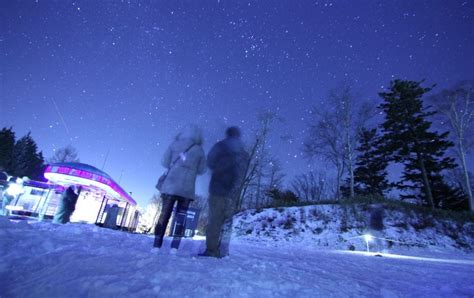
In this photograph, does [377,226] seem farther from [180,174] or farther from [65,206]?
[65,206]

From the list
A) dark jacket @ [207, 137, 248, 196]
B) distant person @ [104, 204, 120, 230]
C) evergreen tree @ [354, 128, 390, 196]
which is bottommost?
distant person @ [104, 204, 120, 230]

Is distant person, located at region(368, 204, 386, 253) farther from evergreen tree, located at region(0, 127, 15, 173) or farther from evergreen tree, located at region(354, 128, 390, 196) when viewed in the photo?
evergreen tree, located at region(0, 127, 15, 173)

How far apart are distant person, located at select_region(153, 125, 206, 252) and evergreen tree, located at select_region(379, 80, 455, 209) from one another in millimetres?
20962

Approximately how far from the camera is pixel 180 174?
358 centimetres

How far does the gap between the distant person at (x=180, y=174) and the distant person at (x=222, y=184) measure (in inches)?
9.9

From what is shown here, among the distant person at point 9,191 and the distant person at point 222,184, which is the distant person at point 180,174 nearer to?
the distant person at point 222,184

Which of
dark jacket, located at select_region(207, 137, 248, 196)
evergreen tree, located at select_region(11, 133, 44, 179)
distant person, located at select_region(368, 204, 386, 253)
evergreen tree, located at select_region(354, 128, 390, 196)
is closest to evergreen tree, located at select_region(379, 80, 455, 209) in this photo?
evergreen tree, located at select_region(354, 128, 390, 196)

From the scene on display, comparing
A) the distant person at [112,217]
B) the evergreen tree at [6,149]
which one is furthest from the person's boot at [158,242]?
the evergreen tree at [6,149]

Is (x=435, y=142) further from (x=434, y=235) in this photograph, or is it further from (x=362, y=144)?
(x=434, y=235)

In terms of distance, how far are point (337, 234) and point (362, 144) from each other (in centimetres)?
1590

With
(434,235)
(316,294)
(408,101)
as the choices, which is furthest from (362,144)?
(316,294)

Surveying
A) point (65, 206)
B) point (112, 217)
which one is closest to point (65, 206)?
point (65, 206)

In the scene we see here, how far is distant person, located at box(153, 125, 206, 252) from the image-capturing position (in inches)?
139

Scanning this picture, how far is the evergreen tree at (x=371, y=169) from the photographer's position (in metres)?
23.7
